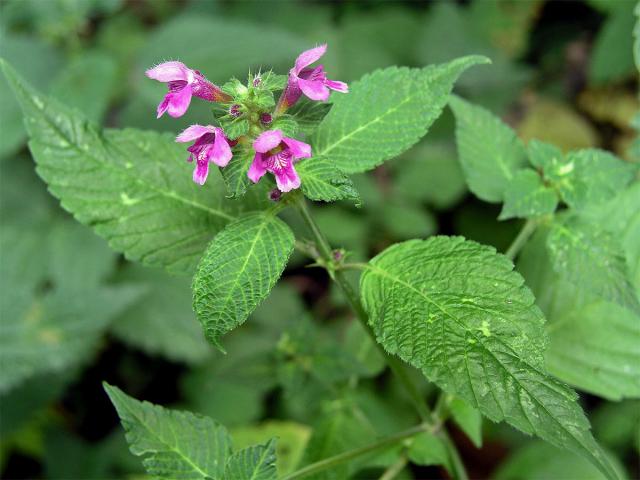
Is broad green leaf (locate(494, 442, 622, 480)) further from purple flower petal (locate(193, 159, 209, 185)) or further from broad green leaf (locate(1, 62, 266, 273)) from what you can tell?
purple flower petal (locate(193, 159, 209, 185))

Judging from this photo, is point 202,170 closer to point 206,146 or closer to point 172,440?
point 206,146

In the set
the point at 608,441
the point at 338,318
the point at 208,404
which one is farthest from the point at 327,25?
the point at 608,441

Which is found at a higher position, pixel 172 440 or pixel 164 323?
pixel 172 440

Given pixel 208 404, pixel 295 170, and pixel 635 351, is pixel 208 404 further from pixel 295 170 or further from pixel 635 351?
pixel 295 170

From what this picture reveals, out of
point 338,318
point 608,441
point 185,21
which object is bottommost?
point 338,318

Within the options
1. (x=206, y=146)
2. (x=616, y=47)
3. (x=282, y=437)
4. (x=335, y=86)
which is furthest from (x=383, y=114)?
(x=616, y=47)

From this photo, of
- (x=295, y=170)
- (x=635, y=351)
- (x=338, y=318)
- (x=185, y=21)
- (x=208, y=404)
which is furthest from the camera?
(x=185, y=21)

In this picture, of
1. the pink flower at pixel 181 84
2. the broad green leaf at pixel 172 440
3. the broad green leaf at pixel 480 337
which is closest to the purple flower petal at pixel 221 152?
the pink flower at pixel 181 84
